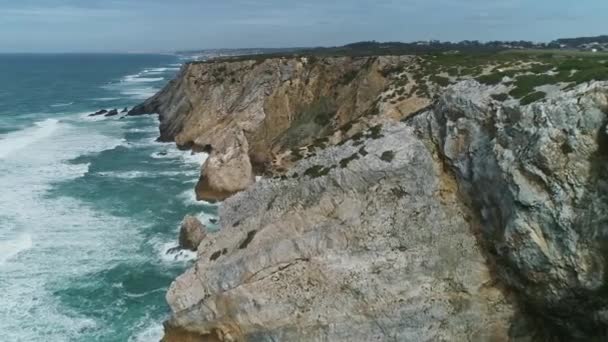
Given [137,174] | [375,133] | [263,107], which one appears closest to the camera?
[375,133]

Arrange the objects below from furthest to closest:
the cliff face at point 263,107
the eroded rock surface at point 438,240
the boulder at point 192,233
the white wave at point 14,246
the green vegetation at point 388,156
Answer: the cliff face at point 263,107 → the boulder at point 192,233 → the white wave at point 14,246 → the green vegetation at point 388,156 → the eroded rock surface at point 438,240

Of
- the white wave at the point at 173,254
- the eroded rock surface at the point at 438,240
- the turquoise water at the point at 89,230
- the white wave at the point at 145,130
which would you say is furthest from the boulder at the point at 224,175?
the white wave at the point at 145,130

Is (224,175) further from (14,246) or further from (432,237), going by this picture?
(432,237)

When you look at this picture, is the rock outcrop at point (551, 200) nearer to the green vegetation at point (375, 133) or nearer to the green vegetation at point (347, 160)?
the green vegetation at point (375, 133)

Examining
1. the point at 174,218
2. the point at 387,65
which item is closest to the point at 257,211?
the point at 174,218

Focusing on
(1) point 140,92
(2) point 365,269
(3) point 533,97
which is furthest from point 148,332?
(1) point 140,92

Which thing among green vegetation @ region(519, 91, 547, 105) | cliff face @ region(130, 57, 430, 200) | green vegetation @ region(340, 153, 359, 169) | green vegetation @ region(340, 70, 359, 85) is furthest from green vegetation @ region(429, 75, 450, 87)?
green vegetation @ region(519, 91, 547, 105)
